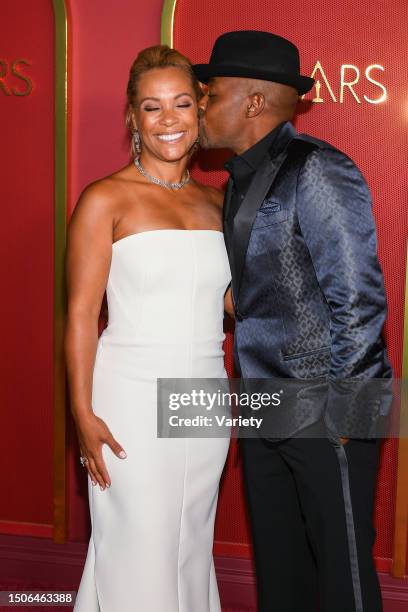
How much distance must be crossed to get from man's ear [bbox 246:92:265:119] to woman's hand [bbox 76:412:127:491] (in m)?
1.01

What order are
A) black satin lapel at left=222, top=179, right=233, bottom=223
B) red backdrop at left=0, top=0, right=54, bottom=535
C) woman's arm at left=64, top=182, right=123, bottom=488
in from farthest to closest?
red backdrop at left=0, top=0, right=54, bottom=535
black satin lapel at left=222, top=179, right=233, bottom=223
woman's arm at left=64, top=182, right=123, bottom=488

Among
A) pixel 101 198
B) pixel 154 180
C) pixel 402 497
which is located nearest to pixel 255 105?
pixel 154 180

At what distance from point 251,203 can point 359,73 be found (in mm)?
913

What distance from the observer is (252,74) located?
7.28 ft

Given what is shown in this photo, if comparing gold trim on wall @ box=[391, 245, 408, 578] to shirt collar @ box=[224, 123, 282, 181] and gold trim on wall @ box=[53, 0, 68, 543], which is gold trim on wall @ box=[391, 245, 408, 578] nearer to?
shirt collar @ box=[224, 123, 282, 181]

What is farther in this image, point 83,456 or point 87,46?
point 87,46

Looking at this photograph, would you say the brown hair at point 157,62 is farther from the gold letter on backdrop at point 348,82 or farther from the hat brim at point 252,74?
the gold letter on backdrop at point 348,82

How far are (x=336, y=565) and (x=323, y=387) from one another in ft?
1.57

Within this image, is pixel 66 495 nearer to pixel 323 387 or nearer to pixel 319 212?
pixel 323 387

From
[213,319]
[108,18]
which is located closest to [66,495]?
[213,319]

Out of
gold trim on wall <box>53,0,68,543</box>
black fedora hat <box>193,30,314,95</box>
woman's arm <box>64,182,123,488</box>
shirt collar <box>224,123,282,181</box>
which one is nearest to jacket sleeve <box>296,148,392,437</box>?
shirt collar <box>224,123,282,181</box>

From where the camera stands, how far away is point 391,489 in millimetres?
2906

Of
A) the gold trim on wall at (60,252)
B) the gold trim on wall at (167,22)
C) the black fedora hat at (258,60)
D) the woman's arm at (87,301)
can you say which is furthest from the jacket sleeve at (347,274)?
the gold trim on wall at (60,252)

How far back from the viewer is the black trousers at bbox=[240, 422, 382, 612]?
2.05 meters
